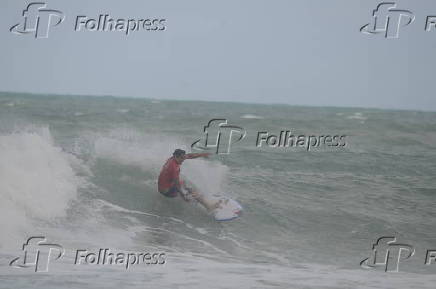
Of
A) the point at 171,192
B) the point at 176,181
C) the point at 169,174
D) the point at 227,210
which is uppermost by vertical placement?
the point at 169,174

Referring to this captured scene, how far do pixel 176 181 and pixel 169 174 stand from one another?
6.8 inches

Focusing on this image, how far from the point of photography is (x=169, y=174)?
30.5ft

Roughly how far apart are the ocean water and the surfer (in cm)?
20

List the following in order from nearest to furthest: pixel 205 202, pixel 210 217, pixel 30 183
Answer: pixel 30 183
pixel 210 217
pixel 205 202

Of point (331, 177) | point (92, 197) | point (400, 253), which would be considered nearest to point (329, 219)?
point (400, 253)

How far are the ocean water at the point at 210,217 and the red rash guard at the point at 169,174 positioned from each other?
0.38 metres

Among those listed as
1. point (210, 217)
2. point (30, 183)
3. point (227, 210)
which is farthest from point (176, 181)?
point (30, 183)

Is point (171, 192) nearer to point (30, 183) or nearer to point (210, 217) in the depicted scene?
point (210, 217)

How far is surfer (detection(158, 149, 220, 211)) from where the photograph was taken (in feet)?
30.0

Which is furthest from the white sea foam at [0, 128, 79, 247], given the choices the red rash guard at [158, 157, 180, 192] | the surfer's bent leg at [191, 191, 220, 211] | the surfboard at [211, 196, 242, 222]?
the surfboard at [211, 196, 242, 222]

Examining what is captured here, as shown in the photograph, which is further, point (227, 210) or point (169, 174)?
point (227, 210)

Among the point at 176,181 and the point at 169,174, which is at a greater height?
the point at 169,174

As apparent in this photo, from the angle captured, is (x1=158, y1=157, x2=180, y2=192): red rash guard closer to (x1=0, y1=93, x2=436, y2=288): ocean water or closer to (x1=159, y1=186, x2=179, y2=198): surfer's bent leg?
(x1=159, y1=186, x2=179, y2=198): surfer's bent leg

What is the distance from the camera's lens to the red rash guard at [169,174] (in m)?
9.15
